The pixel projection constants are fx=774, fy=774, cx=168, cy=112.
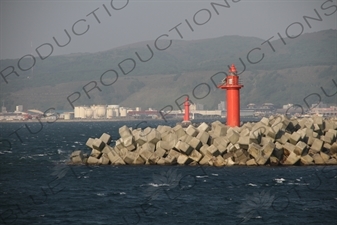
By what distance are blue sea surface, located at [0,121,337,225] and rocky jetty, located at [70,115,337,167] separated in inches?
33.5

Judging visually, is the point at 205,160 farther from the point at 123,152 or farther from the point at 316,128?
the point at 316,128

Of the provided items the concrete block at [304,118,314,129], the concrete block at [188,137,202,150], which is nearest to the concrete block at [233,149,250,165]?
the concrete block at [188,137,202,150]

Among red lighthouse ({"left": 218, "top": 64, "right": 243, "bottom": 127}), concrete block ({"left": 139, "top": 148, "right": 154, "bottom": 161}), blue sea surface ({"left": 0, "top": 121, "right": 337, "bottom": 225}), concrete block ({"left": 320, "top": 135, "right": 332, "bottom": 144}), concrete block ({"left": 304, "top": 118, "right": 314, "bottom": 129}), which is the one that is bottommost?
blue sea surface ({"left": 0, "top": 121, "right": 337, "bottom": 225})

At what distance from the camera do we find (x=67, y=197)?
29.2 meters

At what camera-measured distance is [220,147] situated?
37.7 meters

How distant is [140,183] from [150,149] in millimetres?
6845

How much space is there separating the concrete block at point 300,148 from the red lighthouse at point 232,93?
21.6 feet

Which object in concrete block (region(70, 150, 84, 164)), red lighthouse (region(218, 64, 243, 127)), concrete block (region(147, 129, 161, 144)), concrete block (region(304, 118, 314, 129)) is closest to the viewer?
concrete block (region(147, 129, 161, 144))

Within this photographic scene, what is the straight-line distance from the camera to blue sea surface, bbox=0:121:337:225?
2486 cm

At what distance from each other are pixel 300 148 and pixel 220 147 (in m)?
3.86

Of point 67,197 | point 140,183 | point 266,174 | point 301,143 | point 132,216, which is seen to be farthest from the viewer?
point 301,143

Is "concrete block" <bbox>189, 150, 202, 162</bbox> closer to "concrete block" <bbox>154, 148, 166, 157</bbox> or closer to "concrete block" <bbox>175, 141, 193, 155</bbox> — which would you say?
"concrete block" <bbox>175, 141, 193, 155</bbox>

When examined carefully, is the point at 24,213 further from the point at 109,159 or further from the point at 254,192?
the point at 109,159

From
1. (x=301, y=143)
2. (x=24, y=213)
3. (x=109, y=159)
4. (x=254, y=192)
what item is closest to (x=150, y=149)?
(x=109, y=159)
